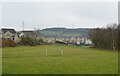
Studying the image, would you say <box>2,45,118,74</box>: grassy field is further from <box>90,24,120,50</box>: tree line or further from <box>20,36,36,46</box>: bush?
<box>20,36,36,46</box>: bush

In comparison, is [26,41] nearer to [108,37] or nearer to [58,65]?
[108,37]

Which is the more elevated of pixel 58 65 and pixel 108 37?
pixel 108 37

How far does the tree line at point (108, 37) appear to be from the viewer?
1156 inches

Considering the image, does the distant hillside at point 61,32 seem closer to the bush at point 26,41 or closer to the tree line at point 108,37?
the bush at point 26,41

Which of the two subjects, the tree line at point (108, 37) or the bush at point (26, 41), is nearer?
the tree line at point (108, 37)

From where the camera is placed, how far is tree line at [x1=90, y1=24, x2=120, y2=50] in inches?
1156

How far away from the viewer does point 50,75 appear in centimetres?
702

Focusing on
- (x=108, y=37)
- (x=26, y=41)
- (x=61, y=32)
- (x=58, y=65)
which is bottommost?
(x=58, y=65)

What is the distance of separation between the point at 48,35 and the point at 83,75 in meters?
102

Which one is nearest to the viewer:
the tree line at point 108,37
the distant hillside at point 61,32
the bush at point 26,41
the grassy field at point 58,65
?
the grassy field at point 58,65

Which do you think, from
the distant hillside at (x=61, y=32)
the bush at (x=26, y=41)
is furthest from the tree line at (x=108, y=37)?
the distant hillside at (x=61, y=32)

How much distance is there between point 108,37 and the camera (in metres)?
30.6

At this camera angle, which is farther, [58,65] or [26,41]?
[26,41]

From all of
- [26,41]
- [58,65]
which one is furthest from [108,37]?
[26,41]
